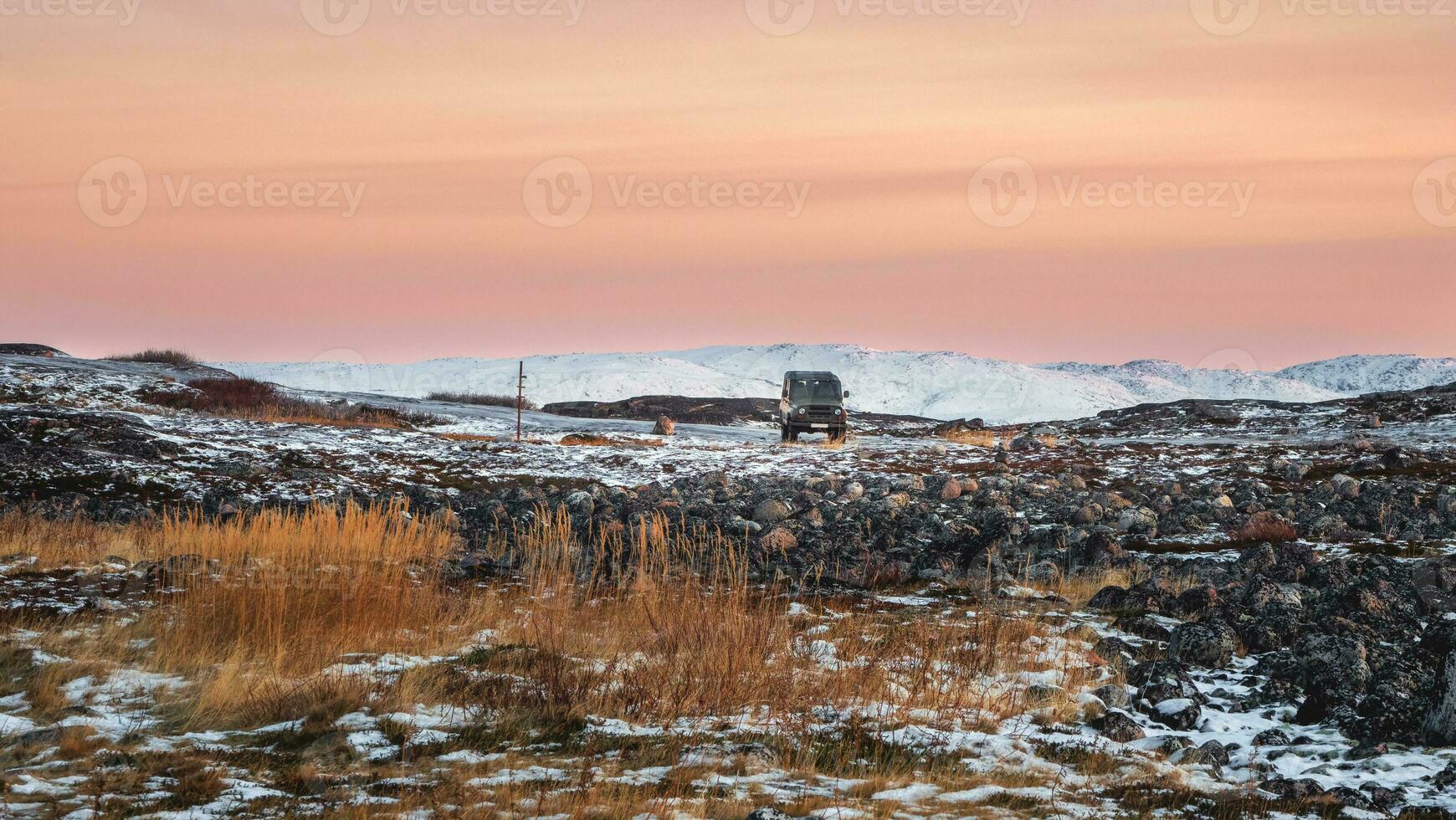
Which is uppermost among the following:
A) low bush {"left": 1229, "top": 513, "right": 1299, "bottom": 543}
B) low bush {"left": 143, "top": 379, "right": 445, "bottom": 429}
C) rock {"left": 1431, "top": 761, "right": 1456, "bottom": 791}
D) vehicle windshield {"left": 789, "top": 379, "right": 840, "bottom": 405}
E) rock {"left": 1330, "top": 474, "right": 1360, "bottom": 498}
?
vehicle windshield {"left": 789, "top": 379, "right": 840, "bottom": 405}

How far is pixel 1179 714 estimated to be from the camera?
6.43 meters

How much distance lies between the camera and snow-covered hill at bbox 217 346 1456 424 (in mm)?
94188

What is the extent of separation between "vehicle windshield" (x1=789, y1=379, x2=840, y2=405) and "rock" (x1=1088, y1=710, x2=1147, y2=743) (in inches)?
1032

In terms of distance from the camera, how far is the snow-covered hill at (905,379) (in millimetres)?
94188

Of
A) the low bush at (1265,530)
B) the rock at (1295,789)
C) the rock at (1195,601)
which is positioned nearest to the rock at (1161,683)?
the rock at (1295,789)

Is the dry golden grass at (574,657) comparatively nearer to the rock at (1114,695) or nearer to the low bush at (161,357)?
the rock at (1114,695)

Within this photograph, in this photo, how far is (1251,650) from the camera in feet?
26.9

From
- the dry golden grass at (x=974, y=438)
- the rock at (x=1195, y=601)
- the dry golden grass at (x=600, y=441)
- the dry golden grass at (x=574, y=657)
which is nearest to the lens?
the dry golden grass at (x=574, y=657)

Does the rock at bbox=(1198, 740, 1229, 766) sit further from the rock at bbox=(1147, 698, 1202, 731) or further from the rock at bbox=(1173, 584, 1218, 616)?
the rock at bbox=(1173, 584, 1218, 616)

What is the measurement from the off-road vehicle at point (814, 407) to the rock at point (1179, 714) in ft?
83.3

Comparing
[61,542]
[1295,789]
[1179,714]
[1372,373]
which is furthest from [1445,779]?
[1372,373]

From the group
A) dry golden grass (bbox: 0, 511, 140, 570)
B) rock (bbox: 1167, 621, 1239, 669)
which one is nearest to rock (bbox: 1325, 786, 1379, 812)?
rock (bbox: 1167, 621, 1239, 669)

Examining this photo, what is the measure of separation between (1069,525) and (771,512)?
436 centimetres

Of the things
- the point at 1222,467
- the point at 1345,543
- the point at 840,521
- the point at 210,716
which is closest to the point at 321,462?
the point at 840,521
